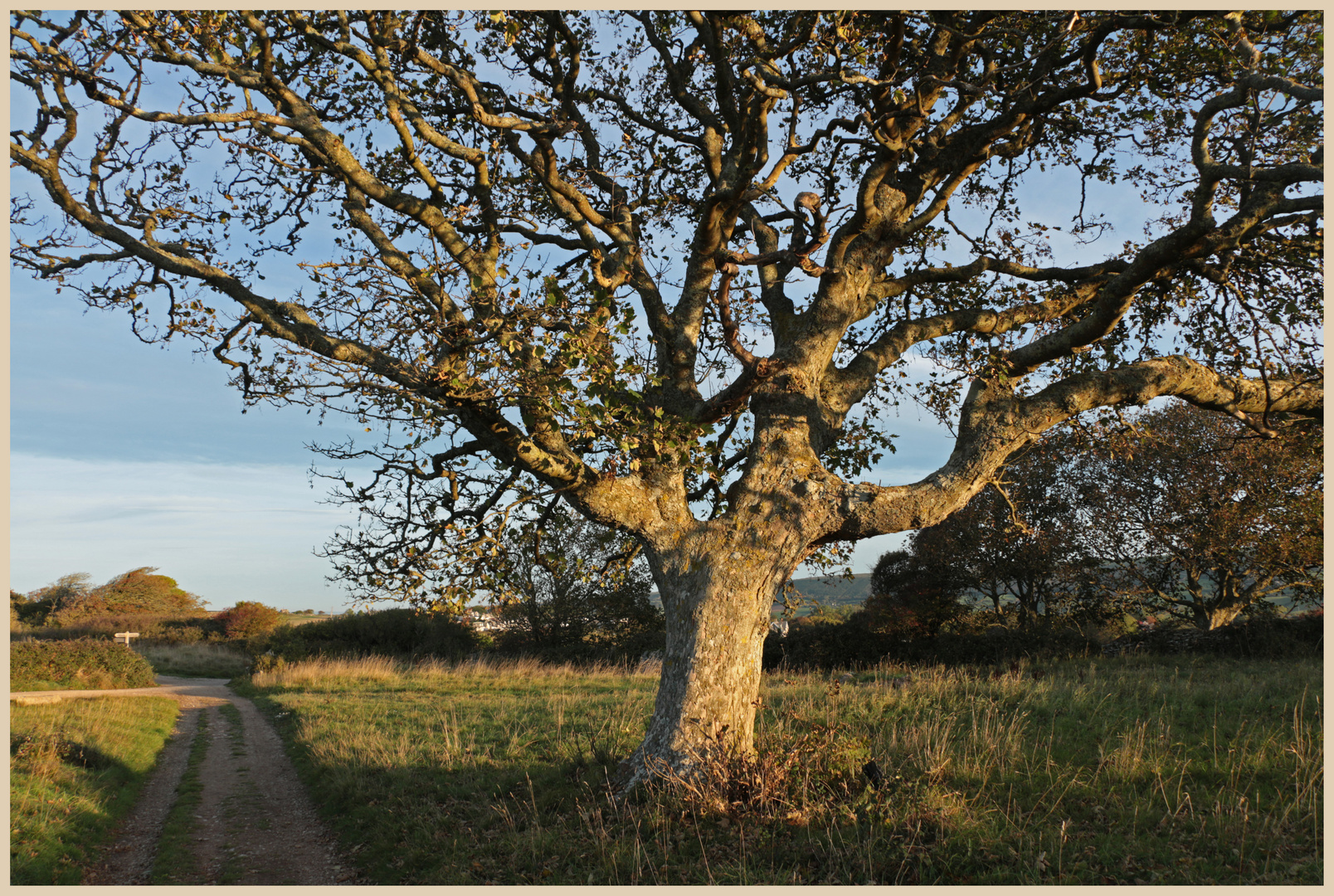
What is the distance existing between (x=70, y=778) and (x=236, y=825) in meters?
2.96

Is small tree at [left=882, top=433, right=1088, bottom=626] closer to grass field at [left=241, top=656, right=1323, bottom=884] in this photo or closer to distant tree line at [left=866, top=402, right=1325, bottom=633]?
distant tree line at [left=866, top=402, right=1325, bottom=633]

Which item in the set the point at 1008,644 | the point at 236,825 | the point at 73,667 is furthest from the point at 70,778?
the point at 1008,644

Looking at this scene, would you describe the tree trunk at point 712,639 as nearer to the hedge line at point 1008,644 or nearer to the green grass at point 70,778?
the green grass at point 70,778

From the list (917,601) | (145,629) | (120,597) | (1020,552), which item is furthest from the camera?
(120,597)

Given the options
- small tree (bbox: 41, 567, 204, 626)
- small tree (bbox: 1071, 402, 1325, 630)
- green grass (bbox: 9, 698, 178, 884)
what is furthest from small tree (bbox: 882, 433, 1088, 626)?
small tree (bbox: 41, 567, 204, 626)

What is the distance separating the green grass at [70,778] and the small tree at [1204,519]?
22144mm

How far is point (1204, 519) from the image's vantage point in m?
20.7

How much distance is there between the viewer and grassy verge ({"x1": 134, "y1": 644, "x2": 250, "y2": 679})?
33.7m

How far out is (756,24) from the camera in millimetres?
8633

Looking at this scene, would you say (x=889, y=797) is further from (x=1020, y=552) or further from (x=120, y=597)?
(x=120, y=597)

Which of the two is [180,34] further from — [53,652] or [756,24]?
[53,652]

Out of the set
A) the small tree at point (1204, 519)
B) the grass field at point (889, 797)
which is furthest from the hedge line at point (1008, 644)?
the grass field at point (889, 797)

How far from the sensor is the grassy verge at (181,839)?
24.9ft

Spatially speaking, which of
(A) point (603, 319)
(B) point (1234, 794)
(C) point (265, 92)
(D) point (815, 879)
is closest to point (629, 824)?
(D) point (815, 879)
